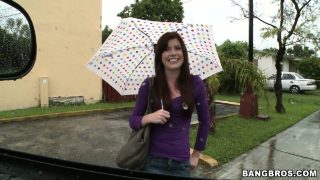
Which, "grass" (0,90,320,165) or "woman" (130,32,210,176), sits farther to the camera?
"grass" (0,90,320,165)

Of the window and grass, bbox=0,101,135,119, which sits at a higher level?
the window

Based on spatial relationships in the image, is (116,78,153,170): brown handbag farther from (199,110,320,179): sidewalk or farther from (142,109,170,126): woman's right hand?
(199,110,320,179): sidewalk

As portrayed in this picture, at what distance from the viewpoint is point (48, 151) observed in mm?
7371

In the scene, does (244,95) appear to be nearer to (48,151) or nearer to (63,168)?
(48,151)

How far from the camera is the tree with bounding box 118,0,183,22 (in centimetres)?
2472

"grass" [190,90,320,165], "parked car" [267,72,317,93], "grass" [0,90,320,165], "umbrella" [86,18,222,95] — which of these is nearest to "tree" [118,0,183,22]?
"parked car" [267,72,317,93]

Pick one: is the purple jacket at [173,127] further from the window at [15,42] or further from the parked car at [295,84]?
the parked car at [295,84]

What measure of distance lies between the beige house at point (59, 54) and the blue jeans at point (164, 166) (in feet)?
34.5

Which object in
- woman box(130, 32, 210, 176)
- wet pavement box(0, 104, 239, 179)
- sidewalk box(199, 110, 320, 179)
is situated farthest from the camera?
wet pavement box(0, 104, 239, 179)

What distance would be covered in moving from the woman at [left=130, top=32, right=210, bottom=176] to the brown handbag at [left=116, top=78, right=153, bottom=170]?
0.05 m

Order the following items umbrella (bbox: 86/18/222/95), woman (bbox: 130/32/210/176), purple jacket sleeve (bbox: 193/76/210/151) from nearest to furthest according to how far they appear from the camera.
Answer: woman (bbox: 130/32/210/176) → purple jacket sleeve (bbox: 193/76/210/151) → umbrella (bbox: 86/18/222/95)

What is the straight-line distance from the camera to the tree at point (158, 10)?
24719 mm

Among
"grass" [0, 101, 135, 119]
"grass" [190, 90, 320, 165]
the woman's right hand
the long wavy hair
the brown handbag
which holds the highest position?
the long wavy hair

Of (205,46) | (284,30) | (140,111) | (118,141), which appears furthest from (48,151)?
(284,30)
